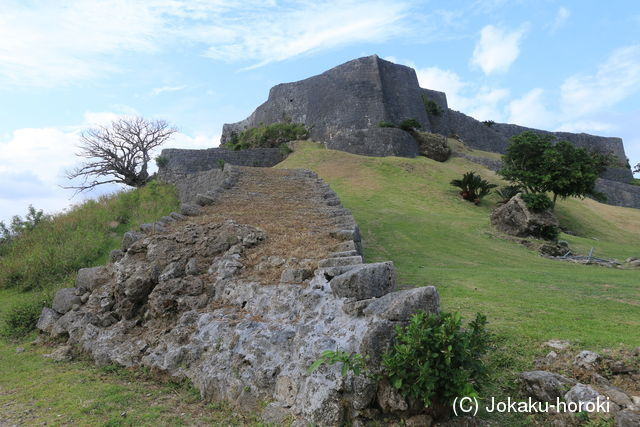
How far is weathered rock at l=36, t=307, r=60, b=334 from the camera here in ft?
23.6

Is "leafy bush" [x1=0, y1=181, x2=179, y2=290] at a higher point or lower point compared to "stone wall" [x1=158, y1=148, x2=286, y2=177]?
lower

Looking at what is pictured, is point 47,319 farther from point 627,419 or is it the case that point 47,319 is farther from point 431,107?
point 431,107

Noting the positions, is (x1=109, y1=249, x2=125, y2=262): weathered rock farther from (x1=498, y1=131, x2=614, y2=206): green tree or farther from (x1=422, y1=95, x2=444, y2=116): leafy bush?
(x1=422, y1=95, x2=444, y2=116): leafy bush

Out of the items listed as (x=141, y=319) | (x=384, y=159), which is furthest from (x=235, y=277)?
(x=384, y=159)

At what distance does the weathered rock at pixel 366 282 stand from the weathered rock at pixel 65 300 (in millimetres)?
5095

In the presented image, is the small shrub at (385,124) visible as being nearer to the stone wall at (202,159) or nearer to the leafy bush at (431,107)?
the stone wall at (202,159)

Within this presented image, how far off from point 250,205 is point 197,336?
5.90 meters

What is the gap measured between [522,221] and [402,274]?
9231 millimetres

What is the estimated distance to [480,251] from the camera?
520 inches

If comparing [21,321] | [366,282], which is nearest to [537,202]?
[366,282]

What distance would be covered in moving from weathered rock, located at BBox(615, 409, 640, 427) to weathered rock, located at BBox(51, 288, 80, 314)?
746 cm

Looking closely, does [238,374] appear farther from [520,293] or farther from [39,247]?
[39,247]

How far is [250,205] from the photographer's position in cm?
1089

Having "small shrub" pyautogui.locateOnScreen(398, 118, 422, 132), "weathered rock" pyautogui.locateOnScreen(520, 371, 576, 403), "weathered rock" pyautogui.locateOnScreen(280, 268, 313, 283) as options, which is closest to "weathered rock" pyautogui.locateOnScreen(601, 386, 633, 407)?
"weathered rock" pyautogui.locateOnScreen(520, 371, 576, 403)
